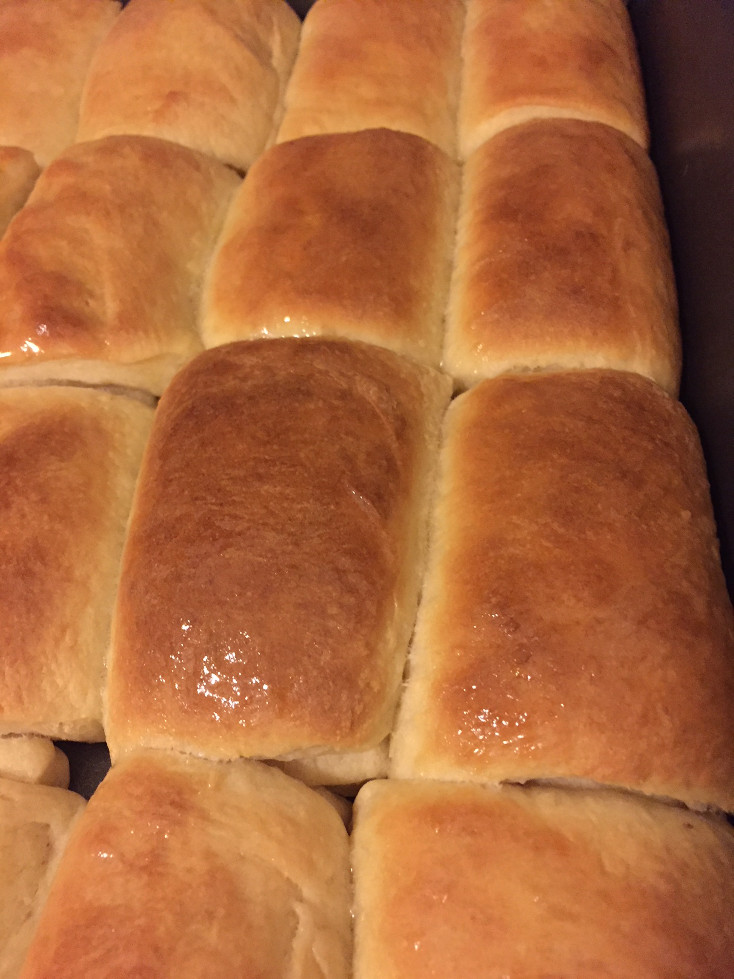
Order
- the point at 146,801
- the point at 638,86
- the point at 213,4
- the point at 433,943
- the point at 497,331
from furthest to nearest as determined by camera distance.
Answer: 1. the point at 213,4
2. the point at 638,86
3. the point at 497,331
4. the point at 146,801
5. the point at 433,943

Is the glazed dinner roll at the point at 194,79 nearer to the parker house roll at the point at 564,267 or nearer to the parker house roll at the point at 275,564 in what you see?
the parker house roll at the point at 564,267

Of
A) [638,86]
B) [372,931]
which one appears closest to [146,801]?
[372,931]

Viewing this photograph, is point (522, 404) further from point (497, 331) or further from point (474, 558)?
point (474, 558)

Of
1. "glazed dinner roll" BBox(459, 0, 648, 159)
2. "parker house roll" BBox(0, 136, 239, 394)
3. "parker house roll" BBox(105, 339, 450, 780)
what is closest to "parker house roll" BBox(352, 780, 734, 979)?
"parker house roll" BBox(105, 339, 450, 780)

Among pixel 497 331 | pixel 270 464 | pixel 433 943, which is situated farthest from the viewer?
pixel 497 331

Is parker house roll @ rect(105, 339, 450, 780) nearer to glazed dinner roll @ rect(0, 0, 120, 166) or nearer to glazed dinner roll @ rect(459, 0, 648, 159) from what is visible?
glazed dinner roll @ rect(459, 0, 648, 159)
